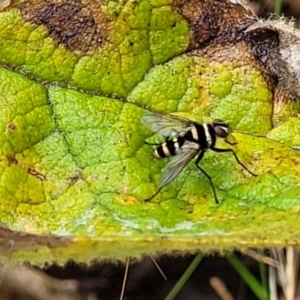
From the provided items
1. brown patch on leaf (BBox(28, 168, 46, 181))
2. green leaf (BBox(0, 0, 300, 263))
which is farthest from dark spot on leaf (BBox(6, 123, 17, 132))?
brown patch on leaf (BBox(28, 168, 46, 181))

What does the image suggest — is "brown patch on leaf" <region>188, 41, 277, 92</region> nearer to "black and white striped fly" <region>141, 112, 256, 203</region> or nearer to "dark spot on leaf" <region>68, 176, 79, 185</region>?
"black and white striped fly" <region>141, 112, 256, 203</region>

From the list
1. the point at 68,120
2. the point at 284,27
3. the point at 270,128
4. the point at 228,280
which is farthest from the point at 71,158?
the point at 228,280

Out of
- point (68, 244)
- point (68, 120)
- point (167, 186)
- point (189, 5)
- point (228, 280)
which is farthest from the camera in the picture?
point (228, 280)

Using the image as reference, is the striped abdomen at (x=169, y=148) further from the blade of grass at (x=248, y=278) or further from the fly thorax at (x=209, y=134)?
the blade of grass at (x=248, y=278)

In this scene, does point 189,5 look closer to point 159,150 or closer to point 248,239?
point 159,150

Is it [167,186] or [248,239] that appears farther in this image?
[167,186]

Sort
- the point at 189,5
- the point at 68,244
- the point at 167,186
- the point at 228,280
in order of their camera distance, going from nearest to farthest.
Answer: the point at 68,244
the point at 167,186
the point at 189,5
the point at 228,280

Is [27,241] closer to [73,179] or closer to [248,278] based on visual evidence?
[73,179]
